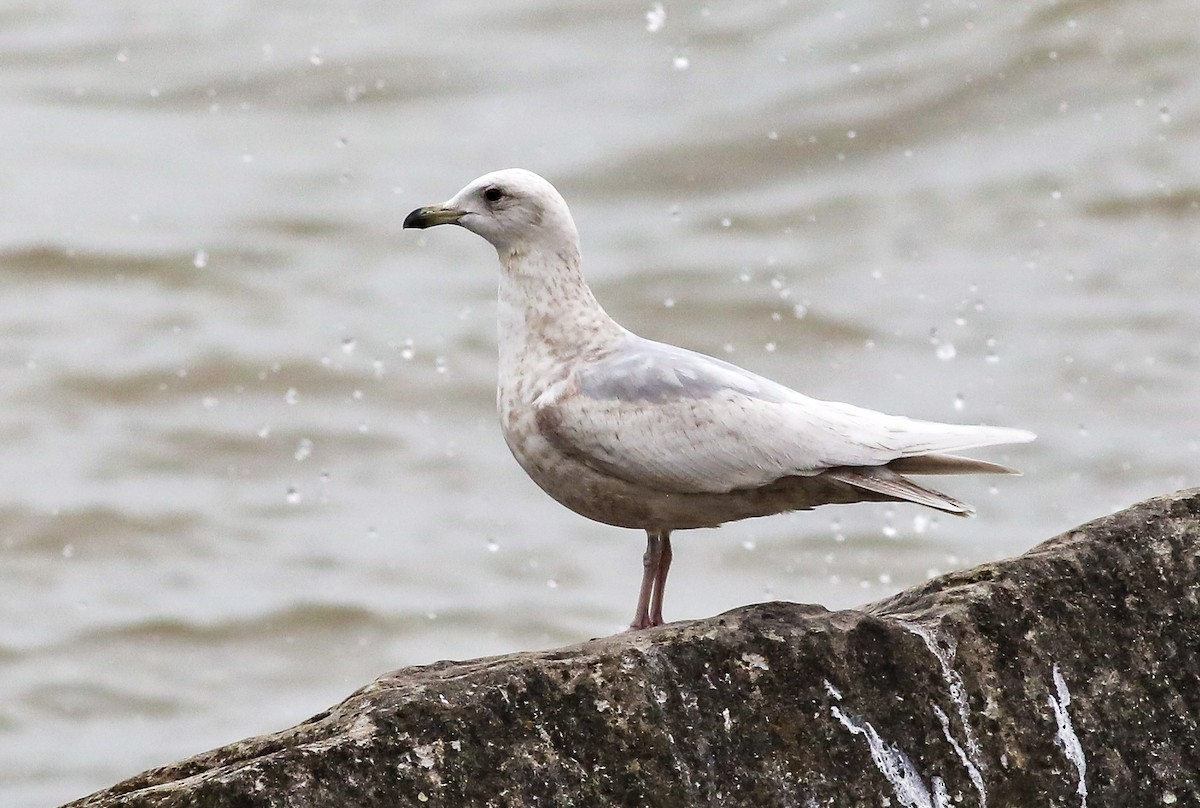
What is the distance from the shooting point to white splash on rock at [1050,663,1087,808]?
4305 millimetres

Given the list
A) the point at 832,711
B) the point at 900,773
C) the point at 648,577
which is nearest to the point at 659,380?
the point at 648,577

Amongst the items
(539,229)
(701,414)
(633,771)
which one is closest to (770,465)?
(701,414)

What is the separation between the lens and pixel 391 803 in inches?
152

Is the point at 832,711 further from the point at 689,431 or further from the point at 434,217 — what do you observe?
the point at 434,217

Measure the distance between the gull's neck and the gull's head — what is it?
3cm

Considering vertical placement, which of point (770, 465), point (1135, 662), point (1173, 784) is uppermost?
point (770, 465)

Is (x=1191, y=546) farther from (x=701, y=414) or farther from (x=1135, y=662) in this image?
(x=701, y=414)

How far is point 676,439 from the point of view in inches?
217

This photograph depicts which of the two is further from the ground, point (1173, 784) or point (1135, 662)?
point (1135, 662)

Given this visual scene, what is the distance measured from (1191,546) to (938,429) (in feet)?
3.07

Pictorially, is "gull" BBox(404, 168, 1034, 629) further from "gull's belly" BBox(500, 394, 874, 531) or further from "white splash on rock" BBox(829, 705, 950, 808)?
"white splash on rock" BBox(829, 705, 950, 808)

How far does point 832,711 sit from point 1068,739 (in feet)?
1.75

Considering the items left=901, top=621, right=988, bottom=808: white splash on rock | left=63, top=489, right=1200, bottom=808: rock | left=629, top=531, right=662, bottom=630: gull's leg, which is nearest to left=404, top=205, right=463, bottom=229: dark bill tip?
left=629, top=531, right=662, bottom=630: gull's leg

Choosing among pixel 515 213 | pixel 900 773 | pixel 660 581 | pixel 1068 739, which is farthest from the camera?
pixel 515 213
